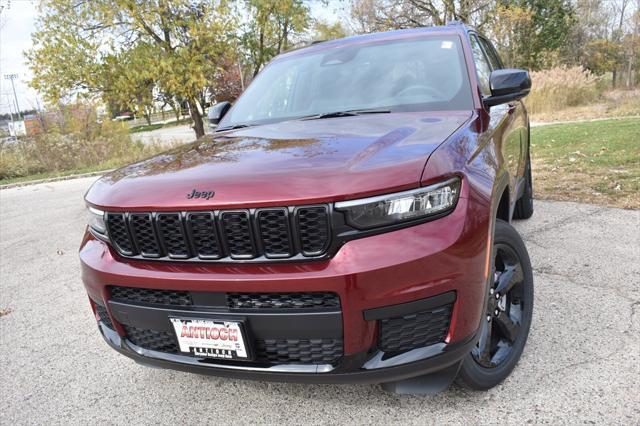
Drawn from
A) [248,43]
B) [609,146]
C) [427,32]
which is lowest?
[609,146]

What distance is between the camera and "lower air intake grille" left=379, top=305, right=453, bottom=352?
69.0 inches

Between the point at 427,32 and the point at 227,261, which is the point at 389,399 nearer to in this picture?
the point at 227,261

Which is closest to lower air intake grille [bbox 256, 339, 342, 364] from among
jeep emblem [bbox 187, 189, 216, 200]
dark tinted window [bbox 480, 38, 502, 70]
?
jeep emblem [bbox 187, 189, 216, 200]

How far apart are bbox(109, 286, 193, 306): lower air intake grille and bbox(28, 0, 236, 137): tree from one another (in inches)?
463

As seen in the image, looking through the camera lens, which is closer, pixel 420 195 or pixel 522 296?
pixel 420 195

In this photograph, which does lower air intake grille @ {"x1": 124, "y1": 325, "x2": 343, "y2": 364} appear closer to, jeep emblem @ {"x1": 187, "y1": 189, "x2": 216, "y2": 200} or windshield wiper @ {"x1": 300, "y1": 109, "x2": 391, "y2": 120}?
jeep emblem @ {"x1": 187, "y1": 189, "x2": 216, "y2": 200}

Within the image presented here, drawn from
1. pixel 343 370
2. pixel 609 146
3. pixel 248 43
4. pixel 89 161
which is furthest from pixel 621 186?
pixel 89 161

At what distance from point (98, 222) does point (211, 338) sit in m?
0.82

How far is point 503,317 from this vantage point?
2.32 metres

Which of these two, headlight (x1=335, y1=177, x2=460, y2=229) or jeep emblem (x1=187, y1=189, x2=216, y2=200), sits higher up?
jeep emblem (x1=187, y1=189, x2=216, y2=200)

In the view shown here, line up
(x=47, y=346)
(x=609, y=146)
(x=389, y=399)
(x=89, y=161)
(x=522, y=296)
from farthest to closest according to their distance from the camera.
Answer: (x=89, y=161)
(x=609, y=146)
(x=47, y=346)
(x=522, y=296)
(x=389, y=399)

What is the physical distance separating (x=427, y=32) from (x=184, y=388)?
8.58 feet

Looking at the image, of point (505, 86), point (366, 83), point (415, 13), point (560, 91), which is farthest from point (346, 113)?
point (415, 13)

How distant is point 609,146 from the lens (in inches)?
340
